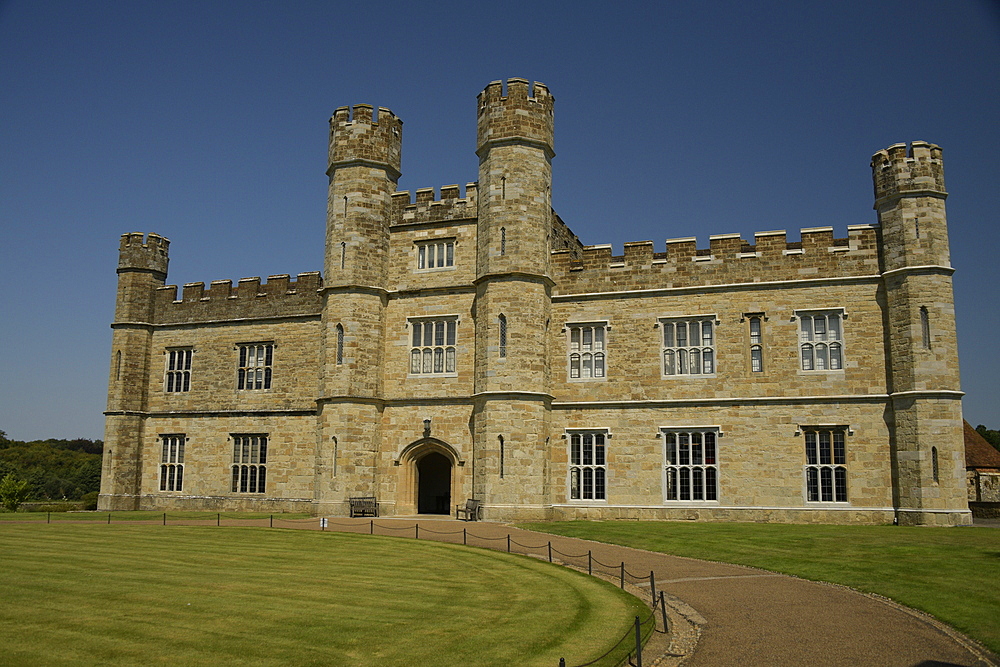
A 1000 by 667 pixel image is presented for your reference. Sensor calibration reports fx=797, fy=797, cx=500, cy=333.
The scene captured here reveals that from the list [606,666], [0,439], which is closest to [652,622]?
[606,666]

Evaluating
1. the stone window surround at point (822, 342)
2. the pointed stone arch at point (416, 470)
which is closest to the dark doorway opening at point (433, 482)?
the pointed stone arch at point (416, 470)

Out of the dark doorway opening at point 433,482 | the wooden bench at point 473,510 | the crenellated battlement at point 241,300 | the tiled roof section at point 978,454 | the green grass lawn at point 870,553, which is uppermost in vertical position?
the crenellated battlement at point 241,300

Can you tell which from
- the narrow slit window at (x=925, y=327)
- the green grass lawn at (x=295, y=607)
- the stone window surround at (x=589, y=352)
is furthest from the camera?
the stone window surround at (x=589, y=352)

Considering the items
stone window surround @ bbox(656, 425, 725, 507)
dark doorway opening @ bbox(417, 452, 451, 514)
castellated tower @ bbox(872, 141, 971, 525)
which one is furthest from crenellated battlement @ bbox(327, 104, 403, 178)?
castellated tower @ bbox(872, 141, 971, 525)

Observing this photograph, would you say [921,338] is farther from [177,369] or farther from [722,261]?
[177,369]

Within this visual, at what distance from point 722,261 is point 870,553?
1152 cm

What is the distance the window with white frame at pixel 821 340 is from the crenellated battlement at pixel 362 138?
15489mm

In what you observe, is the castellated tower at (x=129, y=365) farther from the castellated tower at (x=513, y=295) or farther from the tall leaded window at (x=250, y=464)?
the castellated tower at (x=513, y=295)

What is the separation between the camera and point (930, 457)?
23.2 m

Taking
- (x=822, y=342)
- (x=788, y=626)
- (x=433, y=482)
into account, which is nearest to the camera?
(x=788, y=626)

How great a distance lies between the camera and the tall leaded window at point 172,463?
32.4 meters

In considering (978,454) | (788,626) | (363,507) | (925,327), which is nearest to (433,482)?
(363,507)

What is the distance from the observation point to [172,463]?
107 feet

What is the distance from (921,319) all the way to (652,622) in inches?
666
